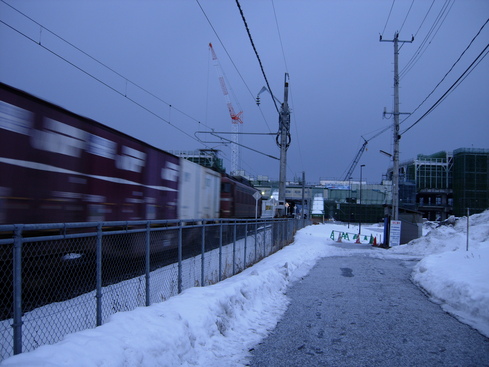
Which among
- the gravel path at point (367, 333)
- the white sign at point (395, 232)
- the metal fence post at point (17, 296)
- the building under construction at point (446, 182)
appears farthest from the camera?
the building under construction at point (446, 182)

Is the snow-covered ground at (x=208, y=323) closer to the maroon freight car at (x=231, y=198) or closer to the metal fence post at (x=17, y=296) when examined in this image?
the metal fence post at (x=17, y=296)

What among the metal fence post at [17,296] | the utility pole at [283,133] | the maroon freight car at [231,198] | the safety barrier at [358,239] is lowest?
the safety barrier at [358,239]

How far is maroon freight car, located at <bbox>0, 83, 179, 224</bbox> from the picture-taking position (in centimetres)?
797

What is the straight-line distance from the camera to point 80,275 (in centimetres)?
527

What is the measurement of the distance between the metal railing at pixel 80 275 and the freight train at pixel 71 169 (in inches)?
33.2

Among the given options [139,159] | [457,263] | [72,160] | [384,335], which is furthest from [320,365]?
[139,159]

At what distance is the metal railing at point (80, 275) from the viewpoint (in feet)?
14.1

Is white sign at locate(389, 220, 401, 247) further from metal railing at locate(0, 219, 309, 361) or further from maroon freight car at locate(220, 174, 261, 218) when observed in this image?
metal railing at locate(0, 219, 309, 361)

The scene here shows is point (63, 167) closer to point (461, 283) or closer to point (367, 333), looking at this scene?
point (367, 333)

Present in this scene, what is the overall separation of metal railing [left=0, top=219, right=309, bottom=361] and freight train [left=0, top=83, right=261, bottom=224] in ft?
2.76

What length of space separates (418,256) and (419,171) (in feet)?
240

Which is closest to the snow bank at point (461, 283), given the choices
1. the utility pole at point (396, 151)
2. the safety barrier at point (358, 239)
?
the utility pole at point (396, 151)

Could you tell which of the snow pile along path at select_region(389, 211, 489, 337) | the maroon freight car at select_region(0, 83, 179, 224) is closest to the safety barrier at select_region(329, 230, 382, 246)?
the snow pile along path at select_region(389, 211, 489, 337)

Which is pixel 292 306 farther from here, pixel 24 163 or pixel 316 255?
pixel 316 255
